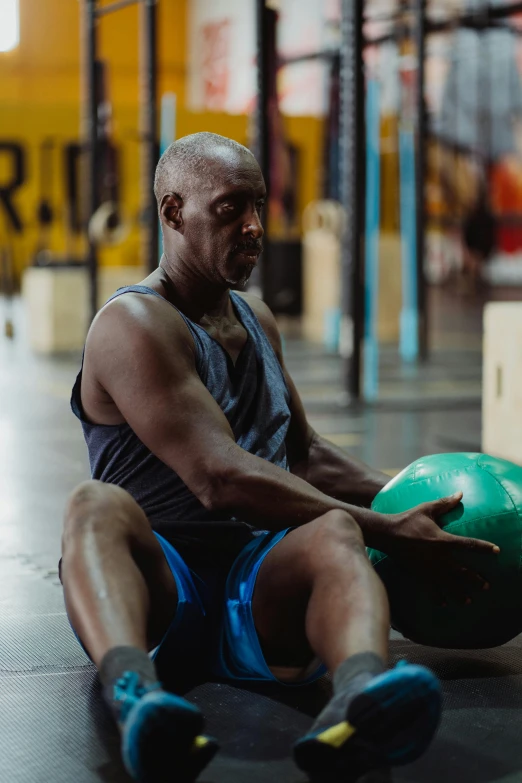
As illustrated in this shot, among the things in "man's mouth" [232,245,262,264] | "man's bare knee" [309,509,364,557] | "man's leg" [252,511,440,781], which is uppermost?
"man's mouth" [232,245,262,264]

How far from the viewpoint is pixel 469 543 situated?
1.93 metres

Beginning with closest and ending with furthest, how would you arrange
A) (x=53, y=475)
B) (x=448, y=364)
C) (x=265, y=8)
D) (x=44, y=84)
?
(x=53, y=475)
(x=265, y=8)
(x=448, y=364)
(x=44, y=84)

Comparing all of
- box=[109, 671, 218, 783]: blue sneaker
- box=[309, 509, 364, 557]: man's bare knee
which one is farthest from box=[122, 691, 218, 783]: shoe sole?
box=[309, 509, 364, 557]: man's bare knee

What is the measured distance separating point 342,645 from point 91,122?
728 cm

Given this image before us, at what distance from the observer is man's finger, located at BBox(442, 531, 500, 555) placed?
75.6 inches

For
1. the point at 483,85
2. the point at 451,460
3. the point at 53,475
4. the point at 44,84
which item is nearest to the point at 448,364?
the point at 53,475

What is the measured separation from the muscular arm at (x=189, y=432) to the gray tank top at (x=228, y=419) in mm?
76

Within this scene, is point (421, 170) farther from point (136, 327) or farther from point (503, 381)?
point (136, 327)

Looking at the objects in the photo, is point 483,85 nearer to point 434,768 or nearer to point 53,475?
point 53,475

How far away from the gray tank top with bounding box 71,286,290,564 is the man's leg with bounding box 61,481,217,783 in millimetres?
170

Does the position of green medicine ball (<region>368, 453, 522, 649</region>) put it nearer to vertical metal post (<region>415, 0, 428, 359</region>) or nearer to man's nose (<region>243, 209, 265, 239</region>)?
man's nose (<region>243, 209, 265, 239</region>)

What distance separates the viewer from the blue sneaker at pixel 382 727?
1501 millimetres

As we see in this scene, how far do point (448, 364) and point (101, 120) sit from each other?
10.2ft

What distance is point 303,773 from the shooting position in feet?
5.61
